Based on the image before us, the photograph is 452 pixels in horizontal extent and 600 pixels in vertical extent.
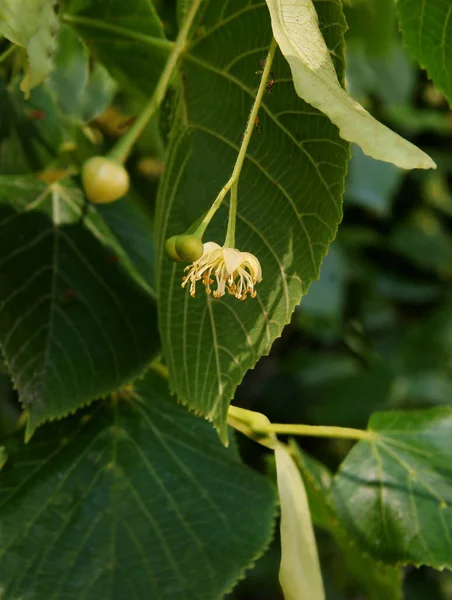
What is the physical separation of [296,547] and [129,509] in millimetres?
188

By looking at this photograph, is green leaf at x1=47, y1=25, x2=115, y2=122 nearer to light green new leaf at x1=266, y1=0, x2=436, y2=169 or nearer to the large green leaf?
the large green leaf

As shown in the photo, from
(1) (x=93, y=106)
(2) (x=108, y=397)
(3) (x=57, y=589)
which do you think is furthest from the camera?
(1) (x=93, y=106)

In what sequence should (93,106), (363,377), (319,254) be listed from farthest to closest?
(363,377), (93,106), (319,254)

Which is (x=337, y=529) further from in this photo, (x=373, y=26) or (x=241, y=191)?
(x=373, y=26)

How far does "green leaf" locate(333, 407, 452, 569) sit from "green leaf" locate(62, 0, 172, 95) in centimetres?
47

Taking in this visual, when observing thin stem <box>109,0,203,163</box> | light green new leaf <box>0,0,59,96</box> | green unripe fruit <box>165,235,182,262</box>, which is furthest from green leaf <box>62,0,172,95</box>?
green unripe fruit <box>165,235,182,262</box>

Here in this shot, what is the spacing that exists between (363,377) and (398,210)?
0.50 meters

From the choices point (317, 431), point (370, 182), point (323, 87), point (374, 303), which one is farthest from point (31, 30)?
point (374, 303)

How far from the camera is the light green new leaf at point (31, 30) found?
552mm

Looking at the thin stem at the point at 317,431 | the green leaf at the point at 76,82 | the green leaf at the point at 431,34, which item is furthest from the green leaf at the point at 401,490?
the green leaf at the point at 76,82

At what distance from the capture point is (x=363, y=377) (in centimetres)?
190

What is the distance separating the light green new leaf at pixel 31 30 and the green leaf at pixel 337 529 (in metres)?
0.48

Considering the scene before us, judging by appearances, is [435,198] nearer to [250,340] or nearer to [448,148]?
[448,148]

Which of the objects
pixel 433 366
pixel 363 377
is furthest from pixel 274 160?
pixel 433 366
